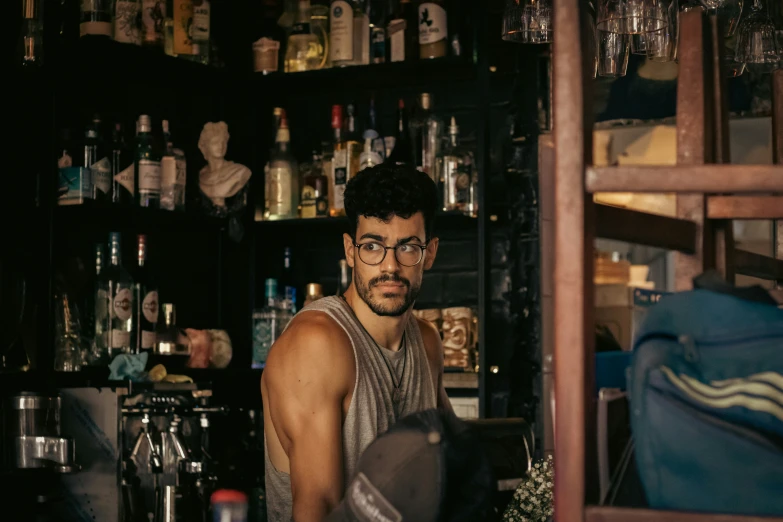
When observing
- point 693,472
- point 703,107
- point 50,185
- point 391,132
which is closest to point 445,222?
point 391,132

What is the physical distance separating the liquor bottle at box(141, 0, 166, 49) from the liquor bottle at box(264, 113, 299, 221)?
54 centimetres

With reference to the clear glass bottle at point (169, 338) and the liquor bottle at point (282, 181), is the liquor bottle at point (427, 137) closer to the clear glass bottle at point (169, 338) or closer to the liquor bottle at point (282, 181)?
the liquor bottle at point (282, 181)

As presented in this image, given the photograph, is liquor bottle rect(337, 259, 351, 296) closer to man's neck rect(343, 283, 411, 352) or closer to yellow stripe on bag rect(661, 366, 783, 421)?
man's neck rect(343, 283, 411, 352)

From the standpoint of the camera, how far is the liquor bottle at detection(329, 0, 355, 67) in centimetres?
327

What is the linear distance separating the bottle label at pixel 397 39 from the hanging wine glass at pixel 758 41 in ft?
4.16

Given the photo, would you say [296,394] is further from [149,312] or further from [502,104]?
[502,104]

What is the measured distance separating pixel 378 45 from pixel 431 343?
1263mm

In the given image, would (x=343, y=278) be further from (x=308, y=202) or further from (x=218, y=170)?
(x=218, y=170)

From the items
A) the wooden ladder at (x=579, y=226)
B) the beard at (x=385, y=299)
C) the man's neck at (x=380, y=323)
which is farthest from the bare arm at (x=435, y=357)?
the wooden ladder at (x=579, y=226)

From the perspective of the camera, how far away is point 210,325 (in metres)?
3.57

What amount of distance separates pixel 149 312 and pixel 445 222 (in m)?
0.98

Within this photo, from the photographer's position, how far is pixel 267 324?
11.2 feet

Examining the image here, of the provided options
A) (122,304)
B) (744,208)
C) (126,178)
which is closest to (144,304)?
(122,304)

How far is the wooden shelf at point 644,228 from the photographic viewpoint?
919 millimetres
